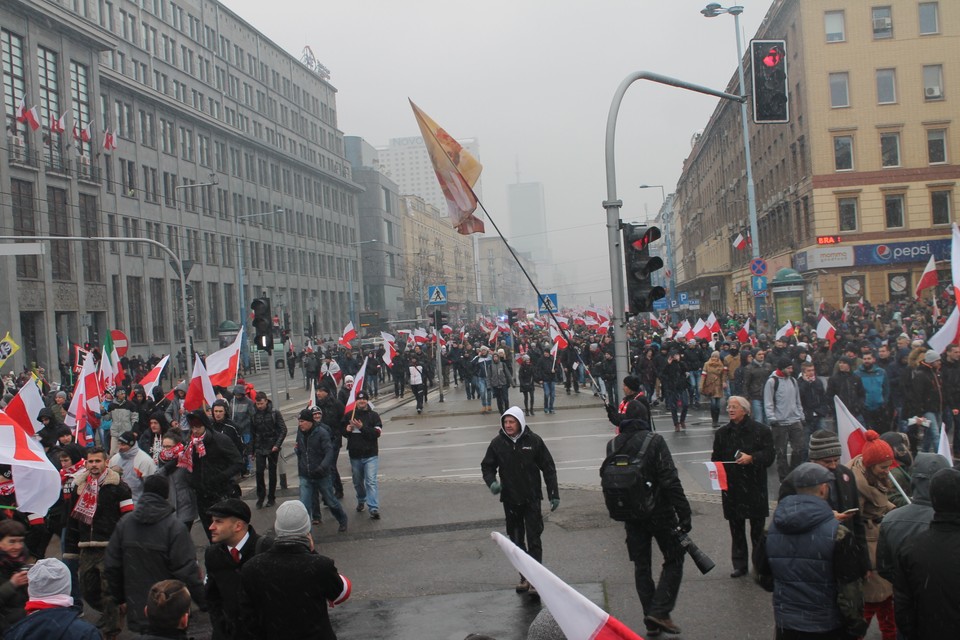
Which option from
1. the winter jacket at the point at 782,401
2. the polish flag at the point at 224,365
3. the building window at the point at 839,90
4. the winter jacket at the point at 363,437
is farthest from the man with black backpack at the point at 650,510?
the building window at the point at 839,90

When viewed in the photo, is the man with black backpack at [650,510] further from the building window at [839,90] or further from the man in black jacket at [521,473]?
the building window at [839,90]

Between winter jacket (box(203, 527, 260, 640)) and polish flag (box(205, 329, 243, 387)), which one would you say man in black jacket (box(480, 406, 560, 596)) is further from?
polish flag (box(205, 329, 243, 387))

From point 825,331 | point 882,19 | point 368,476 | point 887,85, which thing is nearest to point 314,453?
point 368,476

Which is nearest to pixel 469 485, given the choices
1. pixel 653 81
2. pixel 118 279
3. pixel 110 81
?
pixel 653 81

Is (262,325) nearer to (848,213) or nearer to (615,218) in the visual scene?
(615,218)

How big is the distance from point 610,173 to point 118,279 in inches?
2016

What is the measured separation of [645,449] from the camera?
6.94 meters

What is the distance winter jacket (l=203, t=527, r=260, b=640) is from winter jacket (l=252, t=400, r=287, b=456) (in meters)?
7.55

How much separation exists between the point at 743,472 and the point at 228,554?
4.60 m

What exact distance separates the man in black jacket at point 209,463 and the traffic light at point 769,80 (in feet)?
22.7

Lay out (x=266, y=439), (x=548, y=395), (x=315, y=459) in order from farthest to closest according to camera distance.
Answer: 1. (x=548, y=395)
2. (x=266, y=439)
3. (x=315, y=459)

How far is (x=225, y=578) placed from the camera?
552 centimetres

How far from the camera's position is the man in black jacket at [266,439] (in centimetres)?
1309

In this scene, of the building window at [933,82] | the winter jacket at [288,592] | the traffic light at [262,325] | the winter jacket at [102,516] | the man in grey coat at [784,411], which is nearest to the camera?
the winter jacket at [288,592]
